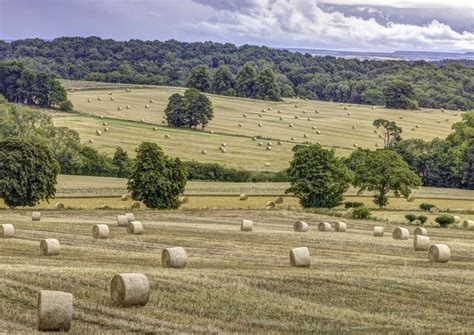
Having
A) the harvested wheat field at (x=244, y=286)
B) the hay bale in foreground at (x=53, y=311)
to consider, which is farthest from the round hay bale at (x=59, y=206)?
the hay bale in foreground at (x=53, y=311)

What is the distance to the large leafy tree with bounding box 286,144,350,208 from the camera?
62.2 meters

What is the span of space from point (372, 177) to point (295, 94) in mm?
95581

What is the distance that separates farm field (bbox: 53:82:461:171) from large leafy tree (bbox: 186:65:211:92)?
37.7 ft

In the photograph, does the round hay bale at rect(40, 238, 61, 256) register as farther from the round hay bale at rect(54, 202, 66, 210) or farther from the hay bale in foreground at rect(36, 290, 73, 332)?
the round hay bale at rect(54, 202, 66, 210)

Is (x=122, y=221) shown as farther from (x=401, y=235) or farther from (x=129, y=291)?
(x=129, y=291)

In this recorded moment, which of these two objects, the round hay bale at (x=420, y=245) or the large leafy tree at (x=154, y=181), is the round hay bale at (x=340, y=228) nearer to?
the round hay bale at (x=420, y=245)

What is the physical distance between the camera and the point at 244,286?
21219mm

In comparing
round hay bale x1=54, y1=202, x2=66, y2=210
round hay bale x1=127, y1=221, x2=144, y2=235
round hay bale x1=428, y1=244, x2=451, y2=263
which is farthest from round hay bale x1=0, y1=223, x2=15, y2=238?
round hay bale x1=54, y1=202, x2=66, y2=210

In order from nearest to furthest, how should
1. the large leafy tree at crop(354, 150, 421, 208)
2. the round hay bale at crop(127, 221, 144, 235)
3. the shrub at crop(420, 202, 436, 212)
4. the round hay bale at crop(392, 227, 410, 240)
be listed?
the round hay bale at crop(127, 221, 144, 235) < the round hay bale at crop(392, 227, 410, 240) < the shrub at crop(420, 202, 436, 212) < the large leafy tree at crop(354, 150, 421, 208)

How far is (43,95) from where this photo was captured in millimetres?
108562

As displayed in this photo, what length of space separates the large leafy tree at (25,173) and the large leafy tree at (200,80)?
86715 millimetres

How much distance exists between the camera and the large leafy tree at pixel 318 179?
62.2 meters

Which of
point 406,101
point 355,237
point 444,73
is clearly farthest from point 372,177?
point 444,73

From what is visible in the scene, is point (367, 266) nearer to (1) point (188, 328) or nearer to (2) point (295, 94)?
(1) point (188, 328)
